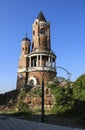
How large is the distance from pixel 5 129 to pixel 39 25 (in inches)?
1680

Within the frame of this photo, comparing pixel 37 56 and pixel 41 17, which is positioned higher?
pixel 41 17

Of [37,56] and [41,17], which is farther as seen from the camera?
[41,17]

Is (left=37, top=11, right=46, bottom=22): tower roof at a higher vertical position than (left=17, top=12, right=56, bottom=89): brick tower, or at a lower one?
higher

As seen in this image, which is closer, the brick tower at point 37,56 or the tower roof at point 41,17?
the brick tower at point 37,56

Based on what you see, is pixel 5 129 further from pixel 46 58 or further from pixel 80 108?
pixel 46 58

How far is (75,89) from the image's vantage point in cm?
2889

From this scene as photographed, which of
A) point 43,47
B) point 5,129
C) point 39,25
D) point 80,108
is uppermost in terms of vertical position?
point 39,25

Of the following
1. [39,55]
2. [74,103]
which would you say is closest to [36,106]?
[74,103]

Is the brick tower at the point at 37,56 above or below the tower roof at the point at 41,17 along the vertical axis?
below

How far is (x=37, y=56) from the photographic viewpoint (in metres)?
54.6

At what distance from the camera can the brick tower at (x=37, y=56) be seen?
5312 cm

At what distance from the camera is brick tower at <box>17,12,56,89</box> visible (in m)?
53.1

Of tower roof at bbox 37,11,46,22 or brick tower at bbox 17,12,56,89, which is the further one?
tower roof at bbox 37,11,46,22

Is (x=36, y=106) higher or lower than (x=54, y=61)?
lower
